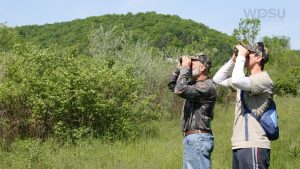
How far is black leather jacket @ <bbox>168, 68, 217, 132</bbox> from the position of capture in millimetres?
4719

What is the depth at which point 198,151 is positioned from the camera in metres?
4.62

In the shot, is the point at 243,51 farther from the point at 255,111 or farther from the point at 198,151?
the point at 198,151

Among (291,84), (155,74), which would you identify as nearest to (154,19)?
(291,84)

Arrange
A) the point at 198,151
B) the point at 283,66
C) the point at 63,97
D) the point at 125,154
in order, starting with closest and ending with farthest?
the point at 198,151 < the point at 125,154 < the point at 63,97 < the point at 283,66

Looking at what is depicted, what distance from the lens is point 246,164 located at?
13.1 ft

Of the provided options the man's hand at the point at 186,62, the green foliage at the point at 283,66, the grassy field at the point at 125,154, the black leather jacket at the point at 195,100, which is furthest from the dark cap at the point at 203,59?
the green foliage at the point at 283,66

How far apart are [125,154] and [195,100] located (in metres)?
4.88

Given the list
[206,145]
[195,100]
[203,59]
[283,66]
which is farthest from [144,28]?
[206,145]

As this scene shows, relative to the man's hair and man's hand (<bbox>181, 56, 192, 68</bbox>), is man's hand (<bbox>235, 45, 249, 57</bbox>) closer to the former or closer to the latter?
the man's hair

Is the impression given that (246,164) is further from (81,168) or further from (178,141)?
(178,141)

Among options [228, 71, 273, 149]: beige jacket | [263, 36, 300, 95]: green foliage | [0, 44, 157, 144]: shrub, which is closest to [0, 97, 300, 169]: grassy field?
[0, 44, 157, 144]: shrub

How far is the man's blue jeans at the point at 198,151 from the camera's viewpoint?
462cm

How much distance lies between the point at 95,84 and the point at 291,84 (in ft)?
94.2

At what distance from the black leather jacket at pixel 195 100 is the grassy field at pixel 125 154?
3455 mm
